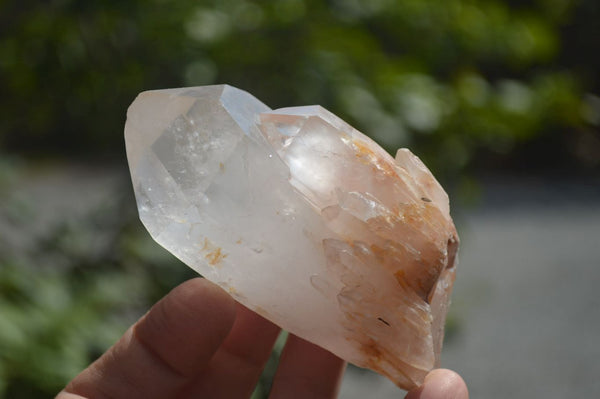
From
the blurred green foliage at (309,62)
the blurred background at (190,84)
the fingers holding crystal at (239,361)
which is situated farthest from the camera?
the blurred green foliage at (309,62)

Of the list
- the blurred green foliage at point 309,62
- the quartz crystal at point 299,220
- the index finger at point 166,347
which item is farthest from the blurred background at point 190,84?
the quartz crystal at point 299,220

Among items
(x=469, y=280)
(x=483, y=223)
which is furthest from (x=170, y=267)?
(x=483, y=223)

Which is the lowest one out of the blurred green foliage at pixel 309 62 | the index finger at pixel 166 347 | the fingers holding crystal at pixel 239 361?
the fingers holding crystal at pixel 239 361

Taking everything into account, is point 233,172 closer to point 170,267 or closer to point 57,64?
point 170,267

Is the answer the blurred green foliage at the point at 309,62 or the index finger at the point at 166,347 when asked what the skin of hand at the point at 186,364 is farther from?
the blurred green foliage at the point at 309,62

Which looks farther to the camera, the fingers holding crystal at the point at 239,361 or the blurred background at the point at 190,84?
the blurred background at the point at 190,84

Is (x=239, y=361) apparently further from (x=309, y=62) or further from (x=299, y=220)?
(x=309, y=62)

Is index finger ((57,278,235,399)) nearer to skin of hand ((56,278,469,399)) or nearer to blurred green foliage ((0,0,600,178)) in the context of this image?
skin of hand ((56,278,469,399))
